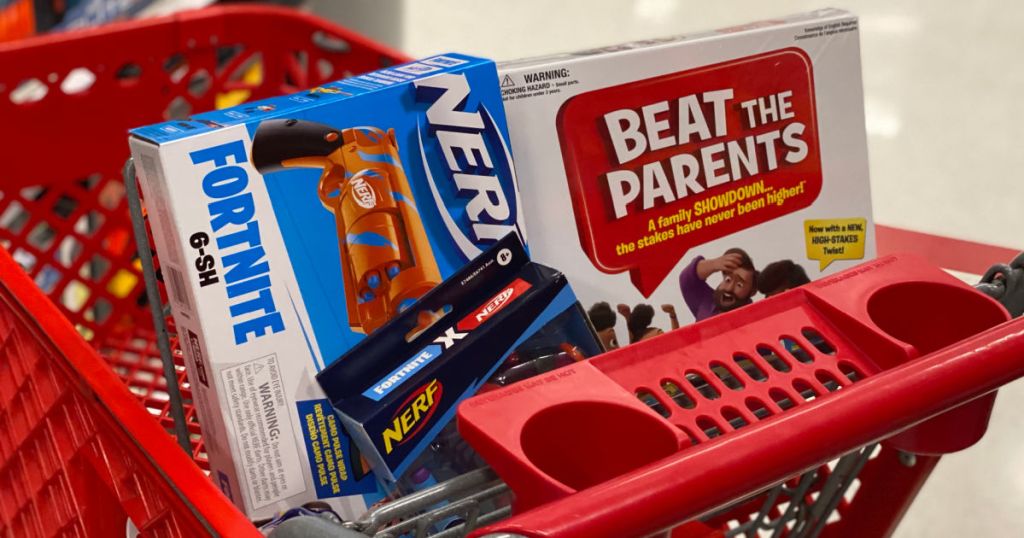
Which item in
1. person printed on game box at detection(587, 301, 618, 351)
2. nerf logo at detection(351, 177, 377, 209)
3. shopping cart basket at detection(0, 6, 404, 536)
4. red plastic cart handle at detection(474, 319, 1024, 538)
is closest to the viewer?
red plastic cart handle at detection(474, 319, 1024, 538)

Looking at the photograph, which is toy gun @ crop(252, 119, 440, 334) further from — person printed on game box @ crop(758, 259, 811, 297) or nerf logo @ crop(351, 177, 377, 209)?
person printed on game box @ crop(758, 259, 811, 297)

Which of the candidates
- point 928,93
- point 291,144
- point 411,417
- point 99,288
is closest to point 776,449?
point 411,417

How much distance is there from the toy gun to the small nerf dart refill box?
0.07 feet

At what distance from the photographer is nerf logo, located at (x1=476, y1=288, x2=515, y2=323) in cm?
75

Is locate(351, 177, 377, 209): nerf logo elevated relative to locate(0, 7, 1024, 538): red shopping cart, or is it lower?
elevated

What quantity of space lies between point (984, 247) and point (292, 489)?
65 cm

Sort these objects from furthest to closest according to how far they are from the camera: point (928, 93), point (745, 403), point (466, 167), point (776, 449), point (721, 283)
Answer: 1. point (928, 93)
2. point (721, 283)
3. point (466, 167)
4. point (745, 403)
5. point (776, 449)

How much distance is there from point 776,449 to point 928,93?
1.95 meters

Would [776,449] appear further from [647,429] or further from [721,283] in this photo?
[721,283]

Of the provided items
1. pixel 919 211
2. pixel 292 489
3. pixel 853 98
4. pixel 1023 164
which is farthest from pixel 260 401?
pixel 1023 164

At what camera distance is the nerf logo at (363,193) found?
2.39 ft

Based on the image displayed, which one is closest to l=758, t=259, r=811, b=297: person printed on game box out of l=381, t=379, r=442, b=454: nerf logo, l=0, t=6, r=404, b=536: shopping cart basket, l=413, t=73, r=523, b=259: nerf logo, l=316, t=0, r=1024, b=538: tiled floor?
l=413, t=73, r=523, b=259: nerf logo

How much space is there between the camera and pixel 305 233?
2.31 feet

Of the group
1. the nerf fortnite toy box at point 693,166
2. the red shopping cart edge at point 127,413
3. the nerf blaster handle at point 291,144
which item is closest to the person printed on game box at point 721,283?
Result: the nerf fortnite toy box at point 693,166
